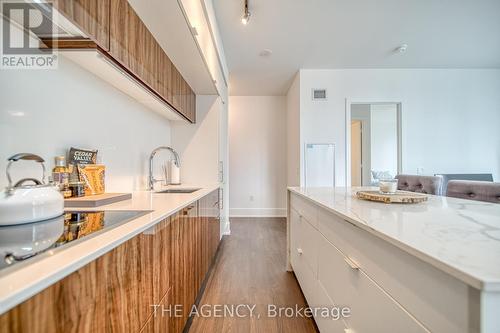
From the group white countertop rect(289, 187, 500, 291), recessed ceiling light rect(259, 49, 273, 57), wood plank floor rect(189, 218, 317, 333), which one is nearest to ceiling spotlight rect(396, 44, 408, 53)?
recessed ceiling light rect(259, 49, 273, 57)

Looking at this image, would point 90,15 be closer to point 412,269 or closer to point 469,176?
point 412,269

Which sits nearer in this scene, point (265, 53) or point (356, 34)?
point (356, 34)

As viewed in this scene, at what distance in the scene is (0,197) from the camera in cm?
70

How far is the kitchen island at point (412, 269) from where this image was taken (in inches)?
16.3

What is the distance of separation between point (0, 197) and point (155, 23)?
1379 mm

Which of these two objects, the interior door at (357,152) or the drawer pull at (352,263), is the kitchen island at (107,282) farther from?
the interior door at (357,152)

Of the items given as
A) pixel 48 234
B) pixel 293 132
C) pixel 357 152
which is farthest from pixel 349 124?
pixel 48 234

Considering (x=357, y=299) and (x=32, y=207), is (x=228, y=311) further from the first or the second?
(x=32, y=207)

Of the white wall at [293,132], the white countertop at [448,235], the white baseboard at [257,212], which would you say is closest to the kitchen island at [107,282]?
the white countertop at [448,235]

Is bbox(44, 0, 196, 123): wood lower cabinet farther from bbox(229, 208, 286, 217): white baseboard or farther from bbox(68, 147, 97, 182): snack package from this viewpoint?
bbox(229, 208, 286, 217): white baseboard

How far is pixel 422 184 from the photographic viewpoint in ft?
6.61

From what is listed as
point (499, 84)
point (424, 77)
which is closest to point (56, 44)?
point (424, 77)

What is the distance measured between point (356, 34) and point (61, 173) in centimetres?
343

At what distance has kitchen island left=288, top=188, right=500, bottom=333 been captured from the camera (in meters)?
0.41
